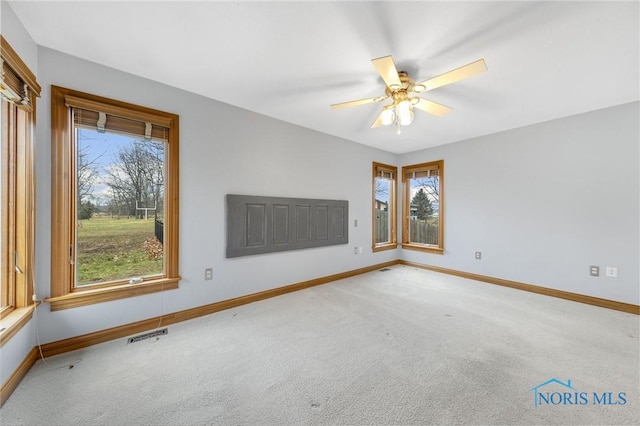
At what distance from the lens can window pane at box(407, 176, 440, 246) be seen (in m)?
4.71

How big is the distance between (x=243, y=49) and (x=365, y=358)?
262 cm

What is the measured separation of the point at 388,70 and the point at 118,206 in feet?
8.73

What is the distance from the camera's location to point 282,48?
1922 mm

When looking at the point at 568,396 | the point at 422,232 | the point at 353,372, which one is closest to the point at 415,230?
the point at 422,232

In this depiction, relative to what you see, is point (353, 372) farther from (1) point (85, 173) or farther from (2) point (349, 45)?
(1) point (85, 173)

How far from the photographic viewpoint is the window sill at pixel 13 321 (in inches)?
58.4

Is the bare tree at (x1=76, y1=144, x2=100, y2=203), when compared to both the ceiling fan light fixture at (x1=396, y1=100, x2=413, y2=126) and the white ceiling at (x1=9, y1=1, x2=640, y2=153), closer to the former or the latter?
the white ceiling at (x1=9, y1=1, x2=640, y2=153)

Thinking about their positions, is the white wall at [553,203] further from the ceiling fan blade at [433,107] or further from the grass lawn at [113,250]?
the grass lawn at [113,250]

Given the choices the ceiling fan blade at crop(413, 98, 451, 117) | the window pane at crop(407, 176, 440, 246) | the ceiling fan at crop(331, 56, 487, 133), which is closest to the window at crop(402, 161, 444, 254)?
the window pane at crop(407, 176, 440, 246)

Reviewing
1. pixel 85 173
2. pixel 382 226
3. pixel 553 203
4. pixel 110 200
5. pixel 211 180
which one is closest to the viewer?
pixel 85 173

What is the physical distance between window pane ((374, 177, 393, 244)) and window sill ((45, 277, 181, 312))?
3558 mm

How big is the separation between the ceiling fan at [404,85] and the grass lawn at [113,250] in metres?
2.36

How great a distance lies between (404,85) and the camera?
7.25 ft

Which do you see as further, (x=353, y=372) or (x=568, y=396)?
(x=353, y=372)
